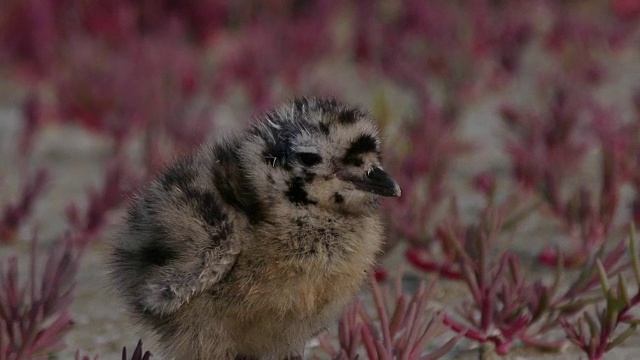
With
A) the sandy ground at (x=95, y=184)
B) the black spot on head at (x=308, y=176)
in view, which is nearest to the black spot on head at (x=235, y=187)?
the black spot on head at (x=308, y=176)

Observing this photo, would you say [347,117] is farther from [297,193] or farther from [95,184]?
[95,184]

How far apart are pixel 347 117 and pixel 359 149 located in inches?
3.3

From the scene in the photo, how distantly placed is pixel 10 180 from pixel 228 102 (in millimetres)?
1561

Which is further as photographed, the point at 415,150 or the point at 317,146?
the point at 415,150

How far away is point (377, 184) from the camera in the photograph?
2502 mm

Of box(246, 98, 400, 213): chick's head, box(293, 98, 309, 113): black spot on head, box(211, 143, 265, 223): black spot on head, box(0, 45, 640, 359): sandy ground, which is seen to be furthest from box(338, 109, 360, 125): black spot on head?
box(0, 45, 640, 359): sandy ground

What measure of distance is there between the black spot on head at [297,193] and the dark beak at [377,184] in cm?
10

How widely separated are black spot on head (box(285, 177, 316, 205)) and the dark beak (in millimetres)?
104

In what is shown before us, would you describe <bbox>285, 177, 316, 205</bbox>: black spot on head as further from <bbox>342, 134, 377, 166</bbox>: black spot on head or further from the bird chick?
<bbox>342, 134, 377, 166</bbox>: black spot on head

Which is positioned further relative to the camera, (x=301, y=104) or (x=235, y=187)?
(x=301, y=104)

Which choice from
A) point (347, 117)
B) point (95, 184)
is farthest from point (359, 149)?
point (95, 184)

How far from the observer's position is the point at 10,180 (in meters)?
5.22

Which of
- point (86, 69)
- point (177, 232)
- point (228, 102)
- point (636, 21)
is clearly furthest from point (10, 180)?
point (636, 21)

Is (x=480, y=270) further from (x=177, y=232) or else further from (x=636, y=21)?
(x=636, y=21)
